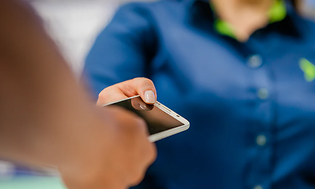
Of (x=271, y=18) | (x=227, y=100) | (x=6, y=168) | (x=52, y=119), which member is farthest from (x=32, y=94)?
(x=271, y=18)

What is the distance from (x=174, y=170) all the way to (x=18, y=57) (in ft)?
1.38

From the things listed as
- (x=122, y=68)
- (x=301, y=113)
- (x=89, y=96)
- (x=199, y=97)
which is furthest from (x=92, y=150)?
(x=301, y=113)

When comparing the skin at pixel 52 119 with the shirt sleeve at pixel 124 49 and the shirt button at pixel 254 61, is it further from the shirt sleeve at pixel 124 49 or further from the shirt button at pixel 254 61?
the shirt button at pixel 254 61

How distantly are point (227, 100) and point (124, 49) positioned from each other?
0.20 metres

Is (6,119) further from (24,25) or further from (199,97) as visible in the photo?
(199,97)

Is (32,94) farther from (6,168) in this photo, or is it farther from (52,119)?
(6,168)

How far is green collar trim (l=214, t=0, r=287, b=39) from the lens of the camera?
50 centimetres

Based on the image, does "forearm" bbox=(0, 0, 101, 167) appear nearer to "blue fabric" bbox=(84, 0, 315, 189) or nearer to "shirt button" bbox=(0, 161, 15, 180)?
"shirt button" bbox=(0, 161, 15, 180)

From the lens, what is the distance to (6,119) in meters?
0.10

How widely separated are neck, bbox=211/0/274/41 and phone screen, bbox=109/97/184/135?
40cm

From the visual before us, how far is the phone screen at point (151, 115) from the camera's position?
17cm

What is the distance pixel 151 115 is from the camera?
180 millimetres

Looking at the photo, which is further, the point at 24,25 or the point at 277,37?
the point at 277,37

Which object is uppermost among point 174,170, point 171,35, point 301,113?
point 171,35
